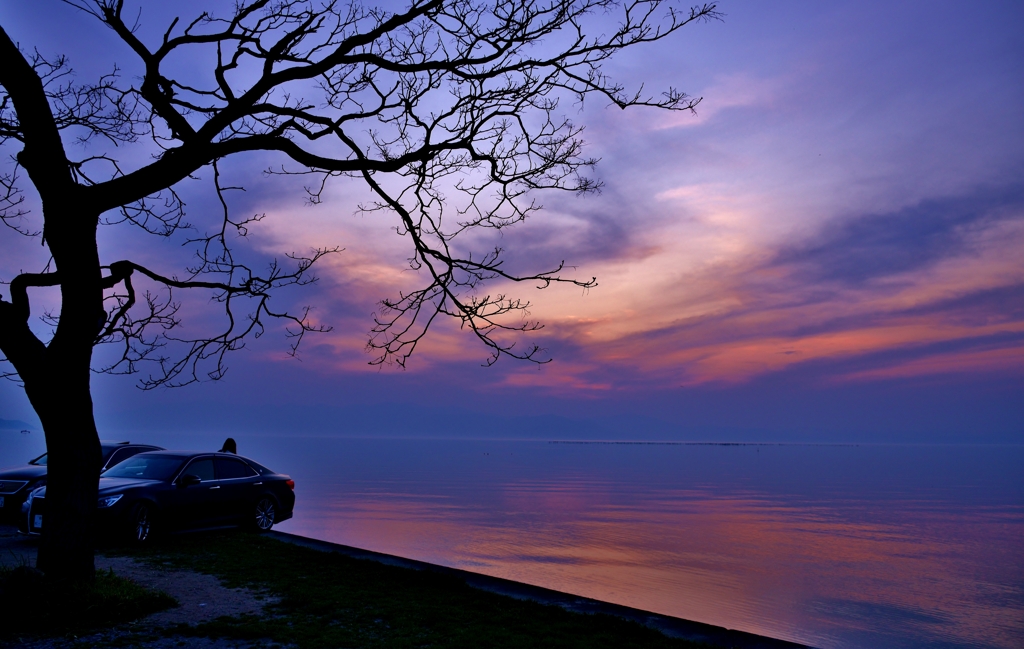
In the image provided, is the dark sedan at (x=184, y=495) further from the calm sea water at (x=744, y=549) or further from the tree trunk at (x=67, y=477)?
the calm sea water at (x=744, y=549)

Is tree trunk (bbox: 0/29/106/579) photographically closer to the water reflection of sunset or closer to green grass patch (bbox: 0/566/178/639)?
green grass patch (bbox: 0/566/178/639)

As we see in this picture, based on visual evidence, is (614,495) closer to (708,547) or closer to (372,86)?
(708,547)

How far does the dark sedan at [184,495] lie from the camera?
12641mm

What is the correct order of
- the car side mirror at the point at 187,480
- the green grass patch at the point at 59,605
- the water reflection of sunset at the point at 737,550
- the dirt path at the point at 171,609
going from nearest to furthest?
1. the dirt path at the point at 171,609
2. the green grass patch at the point at 59,605
3. the car side mirror at the point at 187,480
4. the water reflection of sunset at the point at 737,550

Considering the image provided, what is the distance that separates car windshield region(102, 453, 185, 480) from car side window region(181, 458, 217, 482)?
0.20 meters

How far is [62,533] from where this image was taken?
799cm

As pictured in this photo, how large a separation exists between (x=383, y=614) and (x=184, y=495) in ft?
23.5

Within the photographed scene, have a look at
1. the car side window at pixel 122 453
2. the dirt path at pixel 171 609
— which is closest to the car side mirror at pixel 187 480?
the dirt path at pixel 171 609

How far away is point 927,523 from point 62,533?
108ft

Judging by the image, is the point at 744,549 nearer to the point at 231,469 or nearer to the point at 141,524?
the point at 231,469

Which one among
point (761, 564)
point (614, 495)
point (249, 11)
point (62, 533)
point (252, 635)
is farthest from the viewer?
point (614, 495)

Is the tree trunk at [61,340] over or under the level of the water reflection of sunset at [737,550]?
over

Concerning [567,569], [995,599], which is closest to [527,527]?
[567,569]

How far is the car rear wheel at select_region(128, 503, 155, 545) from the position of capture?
12.6 metres
